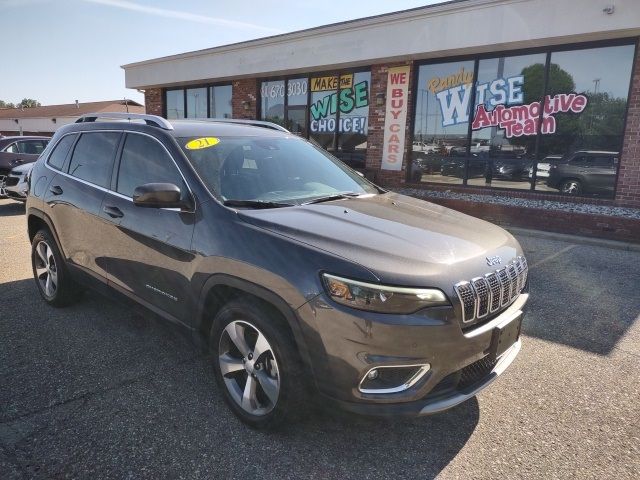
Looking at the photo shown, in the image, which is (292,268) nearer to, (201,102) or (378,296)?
(378,296)

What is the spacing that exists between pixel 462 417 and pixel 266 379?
4.06 ft

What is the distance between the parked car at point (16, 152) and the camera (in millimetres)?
11844

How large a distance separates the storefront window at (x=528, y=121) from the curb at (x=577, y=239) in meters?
1.70

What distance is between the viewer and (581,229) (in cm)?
864

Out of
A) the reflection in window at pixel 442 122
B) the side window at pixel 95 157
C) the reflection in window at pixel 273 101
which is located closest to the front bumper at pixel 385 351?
the side window at pixel 95 157

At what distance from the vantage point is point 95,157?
391 cm

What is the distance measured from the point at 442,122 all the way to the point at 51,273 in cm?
946

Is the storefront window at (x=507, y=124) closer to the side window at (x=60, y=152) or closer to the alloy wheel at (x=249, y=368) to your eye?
the side window at (x=60, y=152)

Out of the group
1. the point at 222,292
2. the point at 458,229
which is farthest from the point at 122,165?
the point at 458,229

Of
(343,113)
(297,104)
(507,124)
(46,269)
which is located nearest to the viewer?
(46,269)

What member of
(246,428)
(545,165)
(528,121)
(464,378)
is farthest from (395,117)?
(246,428)

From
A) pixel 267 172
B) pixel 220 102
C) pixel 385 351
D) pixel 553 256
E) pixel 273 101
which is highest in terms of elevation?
pixel 220 102

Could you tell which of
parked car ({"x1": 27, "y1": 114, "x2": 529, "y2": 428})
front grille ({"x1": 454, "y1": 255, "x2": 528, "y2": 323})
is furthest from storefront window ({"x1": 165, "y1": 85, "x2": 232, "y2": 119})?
front grille ({"x1": 454, "y1": 255, "x2": 528, "y2": 323})

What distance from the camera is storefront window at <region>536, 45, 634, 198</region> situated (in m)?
9.20
